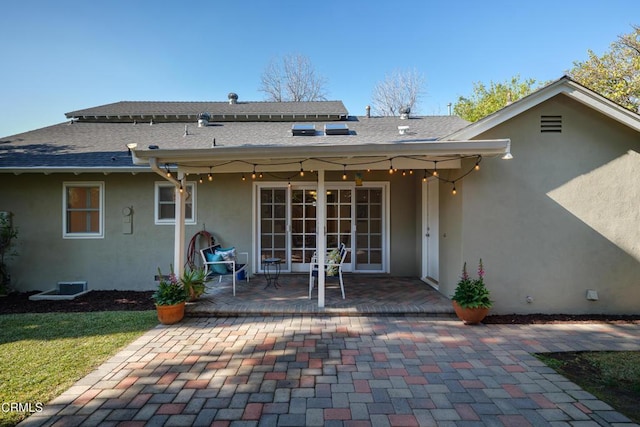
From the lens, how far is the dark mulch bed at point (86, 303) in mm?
5703

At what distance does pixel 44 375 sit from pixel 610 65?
22571mm

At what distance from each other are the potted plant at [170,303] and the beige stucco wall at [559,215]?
4.41 meters

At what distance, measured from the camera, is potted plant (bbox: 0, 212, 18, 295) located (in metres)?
6.58

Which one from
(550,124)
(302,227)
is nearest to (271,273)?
(302,227)

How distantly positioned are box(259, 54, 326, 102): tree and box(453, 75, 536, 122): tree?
1143cm

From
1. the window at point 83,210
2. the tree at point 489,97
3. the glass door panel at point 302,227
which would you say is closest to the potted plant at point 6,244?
the window at point 83,210

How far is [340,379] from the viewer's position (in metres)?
3.11

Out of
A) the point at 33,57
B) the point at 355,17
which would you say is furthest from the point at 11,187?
the point at 355,17

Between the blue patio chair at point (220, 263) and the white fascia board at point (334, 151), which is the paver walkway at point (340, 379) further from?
the white fascia board at point (334, 151)

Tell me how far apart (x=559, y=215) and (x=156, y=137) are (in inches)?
341

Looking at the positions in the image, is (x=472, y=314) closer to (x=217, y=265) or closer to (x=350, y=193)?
(x=350, y=193)

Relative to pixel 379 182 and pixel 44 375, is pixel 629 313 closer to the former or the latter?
pixel 379 182

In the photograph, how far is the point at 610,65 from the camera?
15.5 m

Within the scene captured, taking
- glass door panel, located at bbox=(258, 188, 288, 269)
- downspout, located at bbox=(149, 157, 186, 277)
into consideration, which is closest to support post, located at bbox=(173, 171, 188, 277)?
downspout, located at bbox=(149, 157, 186, 277)
